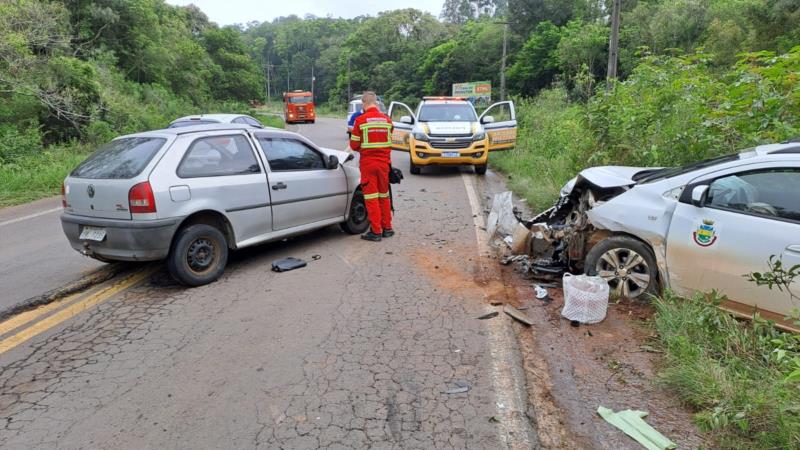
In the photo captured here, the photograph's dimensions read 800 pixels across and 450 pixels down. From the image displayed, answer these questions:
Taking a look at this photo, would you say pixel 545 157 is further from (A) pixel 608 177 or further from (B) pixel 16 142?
(B) pixel 16 142

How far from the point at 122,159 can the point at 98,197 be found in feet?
1.48

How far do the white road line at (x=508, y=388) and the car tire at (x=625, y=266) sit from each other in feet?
3.85

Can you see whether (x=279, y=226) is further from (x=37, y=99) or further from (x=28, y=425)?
(x=37, y=99)

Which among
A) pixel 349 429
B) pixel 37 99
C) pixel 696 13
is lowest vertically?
pixel 349 429

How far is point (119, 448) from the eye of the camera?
2916 mm

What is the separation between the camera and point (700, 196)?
4.32m

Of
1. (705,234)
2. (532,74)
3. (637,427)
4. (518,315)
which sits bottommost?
(637,427)

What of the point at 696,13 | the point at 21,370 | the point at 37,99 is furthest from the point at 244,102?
the point at 21,370

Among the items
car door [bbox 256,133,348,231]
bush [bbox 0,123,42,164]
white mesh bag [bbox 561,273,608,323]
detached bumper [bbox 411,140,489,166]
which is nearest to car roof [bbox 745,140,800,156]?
white mesh bag [bbox 561,273,608,323]

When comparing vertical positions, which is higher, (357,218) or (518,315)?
(357,218)

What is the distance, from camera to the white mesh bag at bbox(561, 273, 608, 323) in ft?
15.0

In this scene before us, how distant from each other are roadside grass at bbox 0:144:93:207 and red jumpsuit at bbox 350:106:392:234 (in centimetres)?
754

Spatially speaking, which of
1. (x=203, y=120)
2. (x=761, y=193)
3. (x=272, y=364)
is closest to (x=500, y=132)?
(x=203, y=120)

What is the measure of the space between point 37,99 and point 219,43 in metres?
32.1
